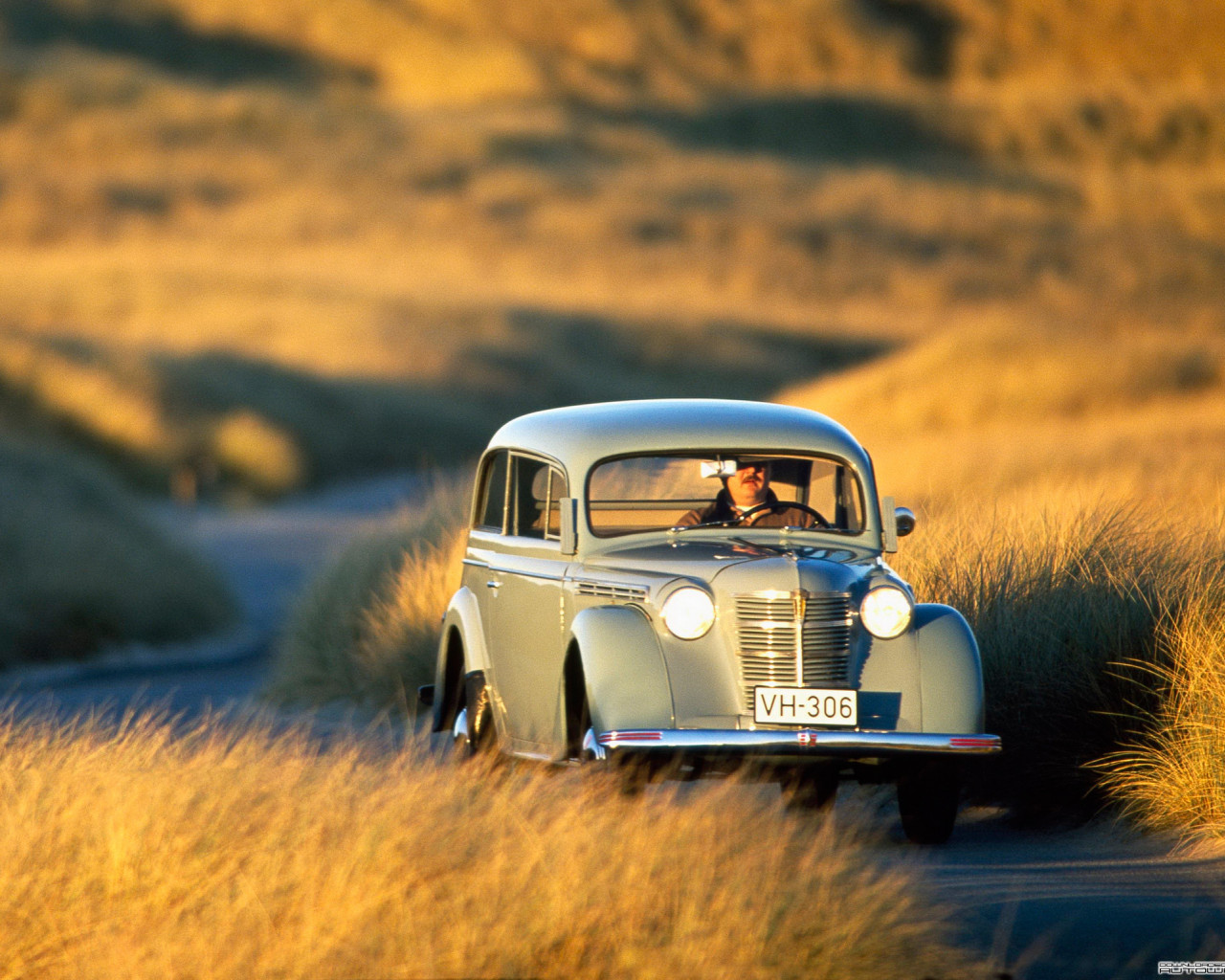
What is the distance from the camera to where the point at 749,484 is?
350 inches

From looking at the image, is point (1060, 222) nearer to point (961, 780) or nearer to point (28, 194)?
point (28, 194)

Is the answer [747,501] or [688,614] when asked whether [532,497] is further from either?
[688,614]

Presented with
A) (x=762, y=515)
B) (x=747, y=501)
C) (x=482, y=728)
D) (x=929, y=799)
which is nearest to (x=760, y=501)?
(x=747, y=501)

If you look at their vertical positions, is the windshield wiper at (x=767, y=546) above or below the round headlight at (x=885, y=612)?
above

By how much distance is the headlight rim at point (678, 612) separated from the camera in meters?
7.68

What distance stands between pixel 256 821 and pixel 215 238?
333 ft

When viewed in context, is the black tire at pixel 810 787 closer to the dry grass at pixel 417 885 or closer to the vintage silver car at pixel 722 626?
the vintage silver car at pixel 722 626

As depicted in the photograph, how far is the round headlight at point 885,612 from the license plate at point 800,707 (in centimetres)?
34

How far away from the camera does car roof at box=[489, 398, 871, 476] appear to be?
8750mm

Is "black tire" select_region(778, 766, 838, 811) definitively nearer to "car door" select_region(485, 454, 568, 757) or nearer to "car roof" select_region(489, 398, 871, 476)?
"car door" select_region(485, 454, 568, 757)

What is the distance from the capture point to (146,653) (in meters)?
19.1

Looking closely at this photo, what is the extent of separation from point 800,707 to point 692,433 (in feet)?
5.41

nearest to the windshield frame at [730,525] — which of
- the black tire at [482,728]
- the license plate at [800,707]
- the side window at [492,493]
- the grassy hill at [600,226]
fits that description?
the license plate at [800,707]

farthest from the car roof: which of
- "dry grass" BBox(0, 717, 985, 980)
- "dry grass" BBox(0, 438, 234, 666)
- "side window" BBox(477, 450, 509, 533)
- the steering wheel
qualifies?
"dry grass" BBox(0, 438, 234, 666)
